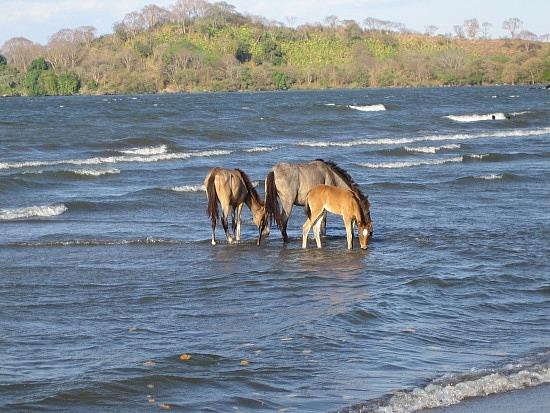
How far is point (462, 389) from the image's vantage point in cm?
710

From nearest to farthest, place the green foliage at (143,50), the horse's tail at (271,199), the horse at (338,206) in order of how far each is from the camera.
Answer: the horse at (338,206), the horse's tail at (271,199), the green foliage at (143,50)

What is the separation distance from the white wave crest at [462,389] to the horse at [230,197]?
7168 mm

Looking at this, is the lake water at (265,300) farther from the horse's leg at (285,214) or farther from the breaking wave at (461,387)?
the horse's leg at (285,214)

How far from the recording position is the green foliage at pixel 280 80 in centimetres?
14462

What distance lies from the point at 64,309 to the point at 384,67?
485ft

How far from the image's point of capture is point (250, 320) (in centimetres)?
930

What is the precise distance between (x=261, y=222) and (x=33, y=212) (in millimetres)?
5214

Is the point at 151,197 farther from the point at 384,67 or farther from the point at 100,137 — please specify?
the point at 384,67

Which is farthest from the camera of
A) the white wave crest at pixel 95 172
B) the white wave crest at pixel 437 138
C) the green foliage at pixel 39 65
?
the green foliage at pixel 39 65

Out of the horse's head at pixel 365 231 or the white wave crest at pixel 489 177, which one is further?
the white wave crest at pixel 489 177

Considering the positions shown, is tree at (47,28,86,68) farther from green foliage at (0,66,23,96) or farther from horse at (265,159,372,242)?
horse at (265,159,372,242)

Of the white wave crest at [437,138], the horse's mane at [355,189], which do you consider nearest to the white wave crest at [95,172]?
the horse's mane at [355,189]

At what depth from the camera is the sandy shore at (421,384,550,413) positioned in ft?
22.0

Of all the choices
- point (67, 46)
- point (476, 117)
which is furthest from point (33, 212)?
point (67, 46)
